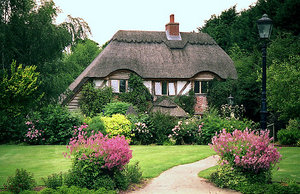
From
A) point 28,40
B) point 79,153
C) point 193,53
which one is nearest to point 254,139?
point 79,153

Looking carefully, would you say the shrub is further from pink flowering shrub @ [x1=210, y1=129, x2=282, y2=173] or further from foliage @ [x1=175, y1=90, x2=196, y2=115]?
foliage @ [x1=175, y1=90, x2=196, y2=115]

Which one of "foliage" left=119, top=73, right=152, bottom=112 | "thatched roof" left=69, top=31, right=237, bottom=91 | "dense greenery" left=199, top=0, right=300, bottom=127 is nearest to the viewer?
"dense greenery" left=199, top=0, right=300, bottom=127

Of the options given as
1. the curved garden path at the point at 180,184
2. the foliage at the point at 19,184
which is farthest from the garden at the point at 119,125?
the curved garden path at the point at 180,184

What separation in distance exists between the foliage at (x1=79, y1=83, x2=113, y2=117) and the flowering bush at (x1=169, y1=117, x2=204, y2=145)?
8.68 m

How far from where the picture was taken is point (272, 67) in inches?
826

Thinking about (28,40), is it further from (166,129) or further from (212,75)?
(212,75)

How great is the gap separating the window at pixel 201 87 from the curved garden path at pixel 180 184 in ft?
62.3

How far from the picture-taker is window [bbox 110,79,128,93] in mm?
28281

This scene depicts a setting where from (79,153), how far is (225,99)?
847 inches

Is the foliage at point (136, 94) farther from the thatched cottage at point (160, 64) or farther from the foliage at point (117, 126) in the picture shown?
the foliage at point (117, 126)

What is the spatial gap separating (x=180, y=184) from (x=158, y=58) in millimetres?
21392

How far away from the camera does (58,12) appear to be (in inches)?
995

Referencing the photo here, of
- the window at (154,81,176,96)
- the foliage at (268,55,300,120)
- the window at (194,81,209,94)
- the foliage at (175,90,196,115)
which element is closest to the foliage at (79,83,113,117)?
the window at (154,81,176,96)

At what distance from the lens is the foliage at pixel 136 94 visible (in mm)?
27875
